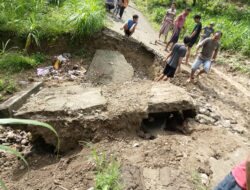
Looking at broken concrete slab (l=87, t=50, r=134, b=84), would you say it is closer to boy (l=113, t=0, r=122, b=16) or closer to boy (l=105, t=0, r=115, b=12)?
boy (l=105, t=0, r=115, b=12)

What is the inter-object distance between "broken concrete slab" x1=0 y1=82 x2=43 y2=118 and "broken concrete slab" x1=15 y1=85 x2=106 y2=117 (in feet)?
1.90

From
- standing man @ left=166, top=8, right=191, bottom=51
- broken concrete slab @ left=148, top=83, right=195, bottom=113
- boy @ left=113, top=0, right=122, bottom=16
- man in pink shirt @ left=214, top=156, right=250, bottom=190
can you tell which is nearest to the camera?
man in pink shirt @ left=214, top=156, right=250, bottom=190

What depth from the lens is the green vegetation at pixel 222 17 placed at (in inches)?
430

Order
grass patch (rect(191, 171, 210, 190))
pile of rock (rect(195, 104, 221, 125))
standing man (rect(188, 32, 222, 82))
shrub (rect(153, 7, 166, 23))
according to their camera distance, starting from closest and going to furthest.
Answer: grass patch (rect(191, 171, 210, 190))
pile of rock (rect(195, 104, 221, 125))
standing man (rect(188, 32, 222, 82))
shrub (rect(153, 7, 166, 23))

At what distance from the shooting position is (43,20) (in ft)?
25.3

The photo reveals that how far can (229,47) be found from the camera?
1088 cm

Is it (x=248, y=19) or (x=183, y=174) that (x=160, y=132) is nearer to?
(x=183, y=174)

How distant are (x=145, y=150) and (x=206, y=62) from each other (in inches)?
159

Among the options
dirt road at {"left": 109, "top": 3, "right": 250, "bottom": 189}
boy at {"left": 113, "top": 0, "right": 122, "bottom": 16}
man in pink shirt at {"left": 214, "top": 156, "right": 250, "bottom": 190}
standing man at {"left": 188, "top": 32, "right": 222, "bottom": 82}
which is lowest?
dirt road at {"left": 109, "top": 3, "right": 250, "bottom": 189}

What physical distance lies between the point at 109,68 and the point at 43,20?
6.93 feet

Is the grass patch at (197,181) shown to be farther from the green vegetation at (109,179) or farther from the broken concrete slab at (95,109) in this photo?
the broken concrete slab at (95,109)


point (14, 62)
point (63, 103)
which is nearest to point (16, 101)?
point (63, 103)

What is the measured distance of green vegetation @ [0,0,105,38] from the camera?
7.52 m

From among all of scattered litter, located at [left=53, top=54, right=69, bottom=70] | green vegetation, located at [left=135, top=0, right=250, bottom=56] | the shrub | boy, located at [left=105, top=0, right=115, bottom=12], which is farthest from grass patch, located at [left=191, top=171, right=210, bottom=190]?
the shrub
